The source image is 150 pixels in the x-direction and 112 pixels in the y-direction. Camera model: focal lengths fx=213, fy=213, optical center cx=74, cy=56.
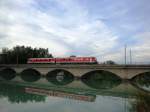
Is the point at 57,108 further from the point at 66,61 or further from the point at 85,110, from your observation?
the point at 66,61

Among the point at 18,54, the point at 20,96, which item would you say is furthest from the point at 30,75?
the point at 20,96

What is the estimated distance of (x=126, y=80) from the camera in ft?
127

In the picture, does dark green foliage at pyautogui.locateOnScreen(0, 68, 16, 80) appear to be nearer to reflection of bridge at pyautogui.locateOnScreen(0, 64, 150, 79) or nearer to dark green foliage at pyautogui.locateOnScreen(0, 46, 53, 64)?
dark green foliage at pyautogui.locateOnScreen(0, 46, 53, 64)

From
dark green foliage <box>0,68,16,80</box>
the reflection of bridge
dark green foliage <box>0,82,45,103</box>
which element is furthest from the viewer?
dark green foliage <box>0,68,16,80</box>

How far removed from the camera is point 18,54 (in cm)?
7212

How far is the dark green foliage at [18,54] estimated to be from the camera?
71812 mm

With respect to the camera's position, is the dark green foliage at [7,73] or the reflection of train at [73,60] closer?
the reflection of train at [73,60]

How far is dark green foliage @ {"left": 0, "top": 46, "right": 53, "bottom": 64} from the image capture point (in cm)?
7181

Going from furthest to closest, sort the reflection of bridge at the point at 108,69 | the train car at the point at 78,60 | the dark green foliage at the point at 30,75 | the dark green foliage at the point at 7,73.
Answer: the dark green foliage at the point at 7,73, the dark green foliage at the point at 30,75, the train car at the point at 78,60, the reflection of bridge at the point at 108,69

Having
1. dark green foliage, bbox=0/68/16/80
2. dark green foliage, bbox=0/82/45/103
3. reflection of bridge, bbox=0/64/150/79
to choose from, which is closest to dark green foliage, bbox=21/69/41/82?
reflection of bridge, bbox=0/64/150/79

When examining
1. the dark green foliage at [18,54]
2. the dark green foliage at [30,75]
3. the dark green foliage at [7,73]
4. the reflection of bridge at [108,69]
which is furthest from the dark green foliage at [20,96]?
the dark green foliage at [18,54]

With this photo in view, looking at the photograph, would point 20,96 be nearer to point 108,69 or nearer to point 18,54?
point 108,69

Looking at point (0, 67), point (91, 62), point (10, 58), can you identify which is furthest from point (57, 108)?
point (10, 58)

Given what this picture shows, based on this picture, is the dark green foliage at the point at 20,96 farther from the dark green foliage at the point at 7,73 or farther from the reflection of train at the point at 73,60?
the dark green foliage at the point at 7,73
